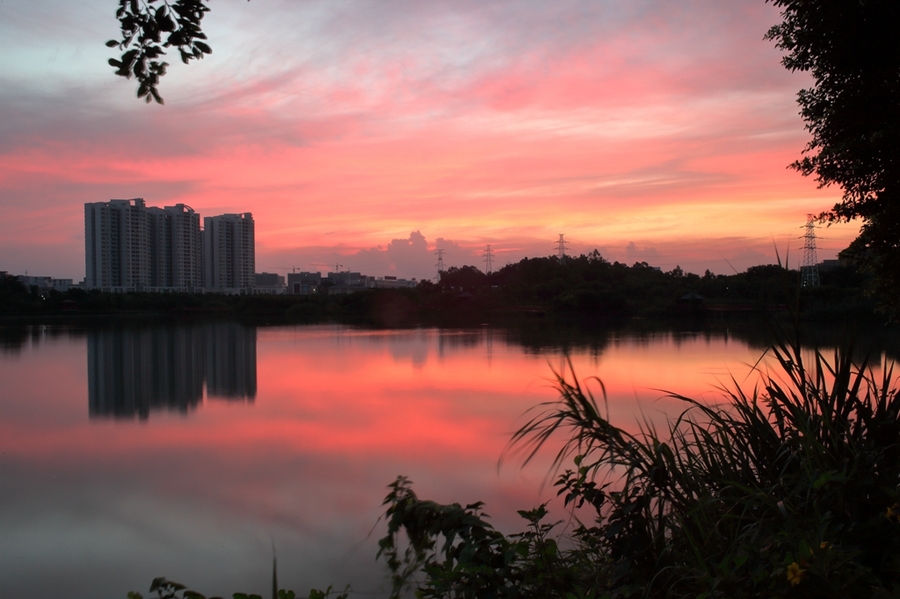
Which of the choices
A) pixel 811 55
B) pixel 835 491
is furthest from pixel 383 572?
pixel 811 55

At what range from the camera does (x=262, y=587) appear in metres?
3.65

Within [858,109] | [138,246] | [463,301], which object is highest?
[138,246]

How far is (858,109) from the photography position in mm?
4250

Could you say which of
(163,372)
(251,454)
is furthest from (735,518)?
(163,372)

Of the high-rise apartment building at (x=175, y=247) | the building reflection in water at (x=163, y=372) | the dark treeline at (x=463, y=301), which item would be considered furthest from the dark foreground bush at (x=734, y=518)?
the high-rise apartment building at (x=175, y=247)

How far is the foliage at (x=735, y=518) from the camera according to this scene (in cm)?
174

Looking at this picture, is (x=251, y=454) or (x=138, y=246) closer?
(x=251, y=454)

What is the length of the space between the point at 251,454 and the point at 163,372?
706 centimetres

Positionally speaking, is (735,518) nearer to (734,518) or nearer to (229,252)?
(734,518)

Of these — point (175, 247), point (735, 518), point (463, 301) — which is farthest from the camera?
point (175, 247)

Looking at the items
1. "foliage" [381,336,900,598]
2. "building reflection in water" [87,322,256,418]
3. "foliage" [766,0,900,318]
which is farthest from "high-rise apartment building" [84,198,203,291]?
"foliage" [381,336,900,598]

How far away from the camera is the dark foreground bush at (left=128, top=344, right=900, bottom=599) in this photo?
1.74 meters

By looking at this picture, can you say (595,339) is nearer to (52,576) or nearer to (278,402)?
(278,402)

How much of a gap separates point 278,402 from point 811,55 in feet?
24.5
